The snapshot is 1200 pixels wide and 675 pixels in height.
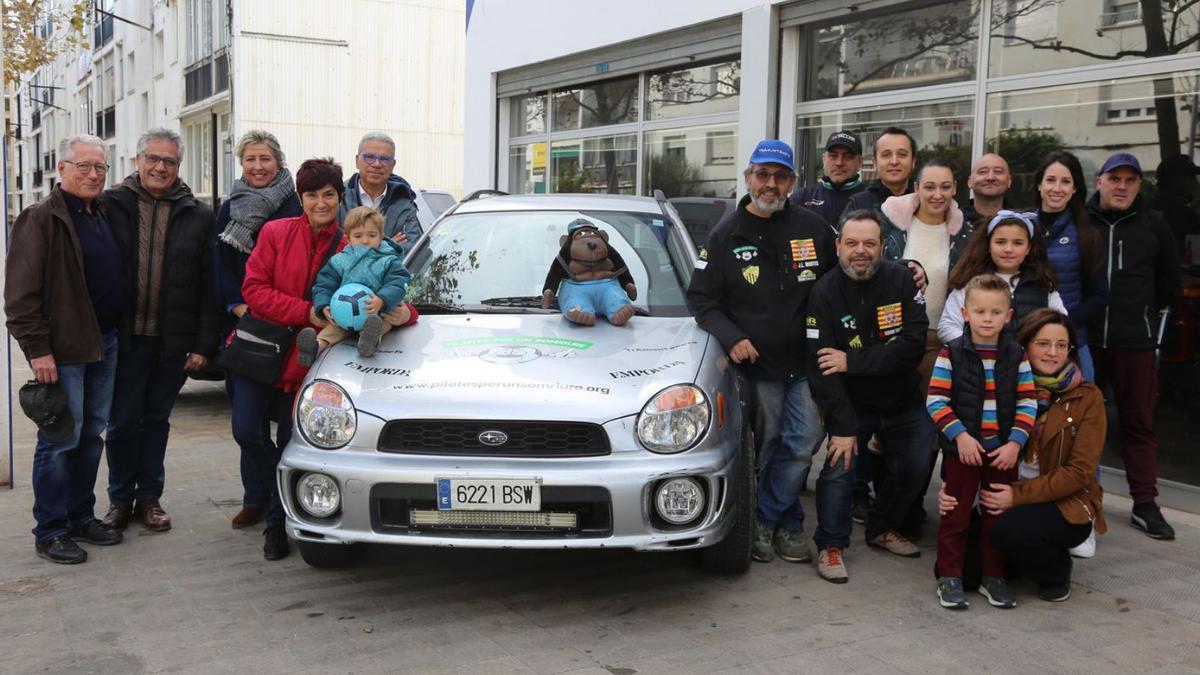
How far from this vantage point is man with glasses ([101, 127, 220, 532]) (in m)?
5.08

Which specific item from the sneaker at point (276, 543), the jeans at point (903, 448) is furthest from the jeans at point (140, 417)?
the jeans at point (903, 448)

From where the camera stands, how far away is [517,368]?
418 centimetres

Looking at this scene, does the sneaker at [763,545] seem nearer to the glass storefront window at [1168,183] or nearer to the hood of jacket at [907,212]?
the hood of jacket at [907,212]

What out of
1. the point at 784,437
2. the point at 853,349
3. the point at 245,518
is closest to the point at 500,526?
the point at 784,437

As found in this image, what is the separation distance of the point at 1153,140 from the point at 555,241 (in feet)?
11.7

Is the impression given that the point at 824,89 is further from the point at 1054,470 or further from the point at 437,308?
the point at 1054,470

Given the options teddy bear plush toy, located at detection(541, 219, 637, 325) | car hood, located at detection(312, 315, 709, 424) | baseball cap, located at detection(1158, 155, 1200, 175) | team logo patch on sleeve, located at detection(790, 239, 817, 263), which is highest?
baseball cap, located at detection(1158, 155, 1200, 175)

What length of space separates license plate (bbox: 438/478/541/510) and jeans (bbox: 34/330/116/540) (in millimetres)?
2027

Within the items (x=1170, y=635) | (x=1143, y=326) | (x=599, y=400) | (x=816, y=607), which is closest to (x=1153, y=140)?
(x=1143, y=326)

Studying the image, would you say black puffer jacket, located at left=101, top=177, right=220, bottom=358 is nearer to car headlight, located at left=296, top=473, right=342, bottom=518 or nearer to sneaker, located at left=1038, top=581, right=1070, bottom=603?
car headlight, located at left=296, top=473, right=342, bottom=518

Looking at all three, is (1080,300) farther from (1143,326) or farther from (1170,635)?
(1170,635)

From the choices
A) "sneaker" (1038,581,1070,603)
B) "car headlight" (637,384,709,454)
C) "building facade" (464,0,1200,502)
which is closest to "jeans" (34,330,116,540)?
"car headlight" (637,384,709,454)

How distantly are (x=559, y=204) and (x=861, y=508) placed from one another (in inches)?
90.0

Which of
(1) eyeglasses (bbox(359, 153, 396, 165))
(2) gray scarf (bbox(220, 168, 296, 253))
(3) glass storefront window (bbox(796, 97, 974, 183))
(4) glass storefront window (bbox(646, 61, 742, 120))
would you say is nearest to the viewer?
(2) gray scarf (bbox(220, 168, 296, 253))
